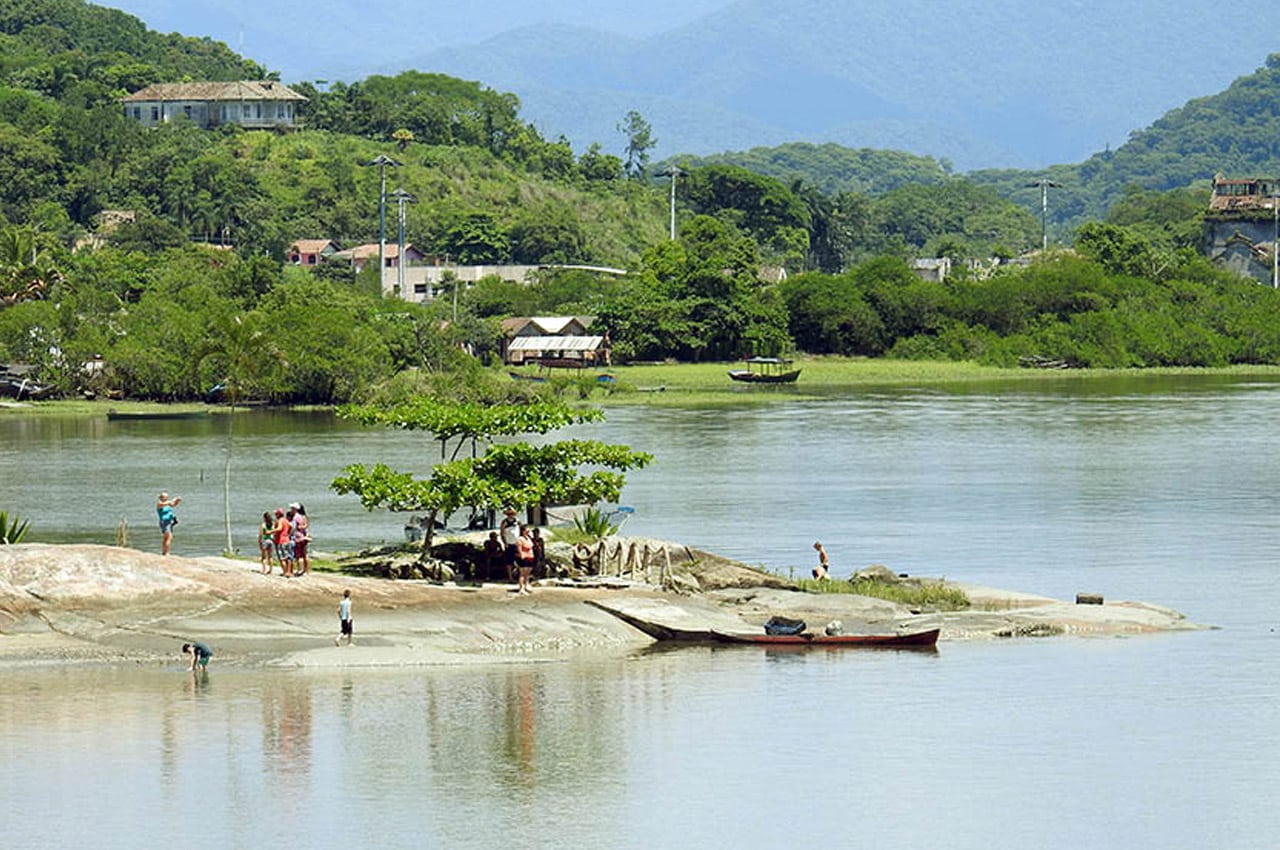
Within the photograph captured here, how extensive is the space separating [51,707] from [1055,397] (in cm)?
7833

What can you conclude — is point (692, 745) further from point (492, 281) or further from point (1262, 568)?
point (492, 281)

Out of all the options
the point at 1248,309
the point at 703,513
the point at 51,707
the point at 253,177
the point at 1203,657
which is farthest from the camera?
the point at 253,177

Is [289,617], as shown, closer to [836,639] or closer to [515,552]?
[515,552]

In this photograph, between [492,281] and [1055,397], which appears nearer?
[1055,397]

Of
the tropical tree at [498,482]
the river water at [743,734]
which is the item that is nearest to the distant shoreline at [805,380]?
the river water at [743,734]

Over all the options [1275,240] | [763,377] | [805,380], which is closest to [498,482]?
[763,377]

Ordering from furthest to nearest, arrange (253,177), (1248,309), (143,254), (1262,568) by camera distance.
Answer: (253,177)
(1248,309)
(143,254)
(1262,568)

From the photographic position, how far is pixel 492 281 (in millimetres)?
140875

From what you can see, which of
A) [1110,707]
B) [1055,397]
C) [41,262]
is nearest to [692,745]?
[1110,707]

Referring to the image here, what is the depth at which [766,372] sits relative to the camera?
119875mm

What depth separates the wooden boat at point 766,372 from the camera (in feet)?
377

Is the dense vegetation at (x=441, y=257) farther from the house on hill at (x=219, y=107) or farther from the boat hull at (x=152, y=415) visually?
the house on hill at (x=219, y=107)

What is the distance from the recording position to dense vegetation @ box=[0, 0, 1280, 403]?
99.9 metres

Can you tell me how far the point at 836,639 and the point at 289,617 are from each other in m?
9.65
